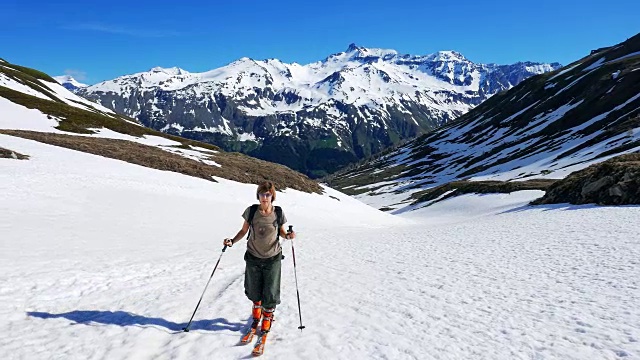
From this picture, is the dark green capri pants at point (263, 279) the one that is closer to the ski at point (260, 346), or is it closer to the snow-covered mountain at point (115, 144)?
the ski at point (260, 346)

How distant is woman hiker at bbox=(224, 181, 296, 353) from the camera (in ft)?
31.8

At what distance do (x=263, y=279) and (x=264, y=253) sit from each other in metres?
0.75

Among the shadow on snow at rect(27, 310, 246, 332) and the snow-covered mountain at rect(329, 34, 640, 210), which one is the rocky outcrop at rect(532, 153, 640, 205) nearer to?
the shadow on snow at rect(27, 310, 246, 332)

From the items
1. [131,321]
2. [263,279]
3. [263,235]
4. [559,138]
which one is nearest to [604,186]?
[263,279]

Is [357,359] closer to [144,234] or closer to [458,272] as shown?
[458,272]

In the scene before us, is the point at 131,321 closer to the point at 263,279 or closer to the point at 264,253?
the point at 263,279

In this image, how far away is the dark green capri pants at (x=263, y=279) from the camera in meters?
9.87

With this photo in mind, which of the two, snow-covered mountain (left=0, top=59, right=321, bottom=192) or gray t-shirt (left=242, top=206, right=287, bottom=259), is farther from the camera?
snow-covered mountain (left=0, top=59, right=321, bottom=192)

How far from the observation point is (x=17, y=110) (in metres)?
69.8

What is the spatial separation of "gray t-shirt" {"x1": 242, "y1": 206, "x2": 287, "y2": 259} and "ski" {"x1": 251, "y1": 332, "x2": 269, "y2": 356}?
6.05 feet

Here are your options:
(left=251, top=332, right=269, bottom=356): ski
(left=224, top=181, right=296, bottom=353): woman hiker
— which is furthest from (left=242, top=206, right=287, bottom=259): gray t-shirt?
(left=251, top=332, right=269, bottom=356): ski

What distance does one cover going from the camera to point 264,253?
9.78 m

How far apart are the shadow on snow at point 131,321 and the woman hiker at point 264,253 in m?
0.98

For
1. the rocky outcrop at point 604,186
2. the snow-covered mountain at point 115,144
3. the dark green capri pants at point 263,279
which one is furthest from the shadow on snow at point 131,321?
the rocky outcrop at point 604,186
